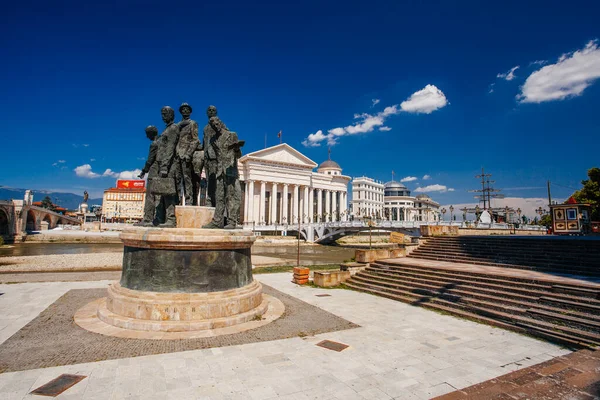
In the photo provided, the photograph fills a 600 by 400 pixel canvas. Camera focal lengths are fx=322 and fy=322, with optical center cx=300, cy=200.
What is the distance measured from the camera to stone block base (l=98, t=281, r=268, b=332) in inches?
261

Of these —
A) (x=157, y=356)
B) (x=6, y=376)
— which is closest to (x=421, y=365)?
(x=157, y=356)

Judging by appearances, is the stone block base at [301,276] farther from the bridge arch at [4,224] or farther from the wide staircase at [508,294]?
the bridge arch at [4,224]

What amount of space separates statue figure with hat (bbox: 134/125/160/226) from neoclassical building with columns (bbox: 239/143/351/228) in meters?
60.4

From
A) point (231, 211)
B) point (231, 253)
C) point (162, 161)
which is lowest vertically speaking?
point (231, 253)

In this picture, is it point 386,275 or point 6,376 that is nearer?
point 6,376

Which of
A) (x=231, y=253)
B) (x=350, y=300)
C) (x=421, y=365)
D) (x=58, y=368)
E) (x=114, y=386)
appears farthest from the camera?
(x=350, y=300)

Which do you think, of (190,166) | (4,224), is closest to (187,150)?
(190,166)

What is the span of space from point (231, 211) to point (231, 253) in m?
1.38

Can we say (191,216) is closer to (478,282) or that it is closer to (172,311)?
(172,311)

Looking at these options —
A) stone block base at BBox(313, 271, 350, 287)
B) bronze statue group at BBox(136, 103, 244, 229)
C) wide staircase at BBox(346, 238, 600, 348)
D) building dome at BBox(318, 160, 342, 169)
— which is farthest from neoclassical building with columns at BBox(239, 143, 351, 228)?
bronze statue group at BBox(136, 103, 244, 229)

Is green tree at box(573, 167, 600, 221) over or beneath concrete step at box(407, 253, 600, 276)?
over

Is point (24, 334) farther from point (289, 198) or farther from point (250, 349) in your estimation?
point (289, 198)

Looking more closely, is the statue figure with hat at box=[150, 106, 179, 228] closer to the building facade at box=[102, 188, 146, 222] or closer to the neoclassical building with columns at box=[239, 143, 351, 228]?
the neoclassical building with columns at box=[239, 143, 351, 228]

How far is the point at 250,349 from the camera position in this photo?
5832 mm
